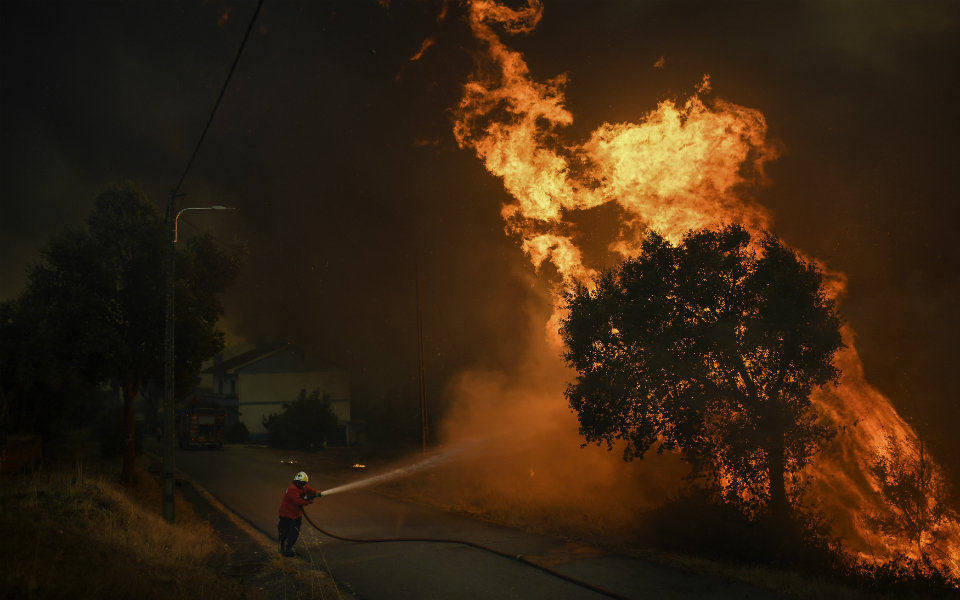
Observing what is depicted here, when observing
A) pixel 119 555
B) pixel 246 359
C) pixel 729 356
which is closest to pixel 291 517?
pixel 119 555

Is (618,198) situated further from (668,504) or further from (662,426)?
(668,504)

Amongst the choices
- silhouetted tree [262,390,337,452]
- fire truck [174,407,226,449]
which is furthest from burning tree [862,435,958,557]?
fire truck [174,407,226,449]

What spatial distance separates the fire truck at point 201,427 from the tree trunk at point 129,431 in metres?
25.1

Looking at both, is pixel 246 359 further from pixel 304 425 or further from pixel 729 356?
pixel 729 356

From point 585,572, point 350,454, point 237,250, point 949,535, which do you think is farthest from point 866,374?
point 350,454

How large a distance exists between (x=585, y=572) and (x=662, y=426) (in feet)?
16.6

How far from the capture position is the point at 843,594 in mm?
9375

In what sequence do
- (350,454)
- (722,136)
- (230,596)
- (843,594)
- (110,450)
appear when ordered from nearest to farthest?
(230,596), (843,594), (722,136), (110,450), (350,454)

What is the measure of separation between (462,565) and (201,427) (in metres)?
40.1

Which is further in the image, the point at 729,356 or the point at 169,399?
the point at 169,399

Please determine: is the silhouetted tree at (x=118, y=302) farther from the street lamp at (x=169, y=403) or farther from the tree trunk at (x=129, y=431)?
the street lamp at (x=169, y=403)

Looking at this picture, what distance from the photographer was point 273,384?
197 feet

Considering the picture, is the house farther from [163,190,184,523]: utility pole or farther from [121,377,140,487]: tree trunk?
[163,190,184,523]: utility pole

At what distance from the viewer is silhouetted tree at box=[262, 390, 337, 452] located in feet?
161
